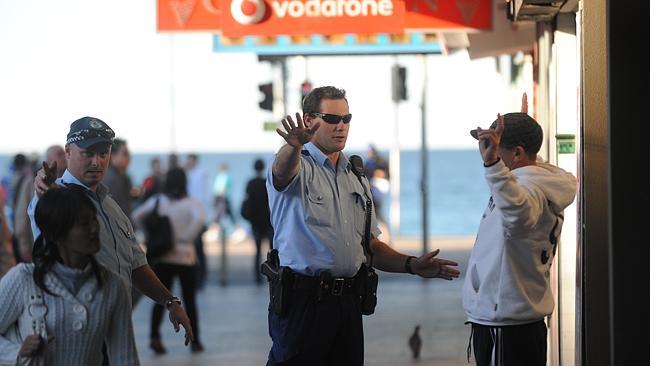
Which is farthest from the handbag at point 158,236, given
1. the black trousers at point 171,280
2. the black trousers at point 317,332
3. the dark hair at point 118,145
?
the black trousers at point 317,332

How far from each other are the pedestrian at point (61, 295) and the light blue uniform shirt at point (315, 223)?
1.60m

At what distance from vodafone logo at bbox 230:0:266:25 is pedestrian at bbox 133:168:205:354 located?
2771 millimetres

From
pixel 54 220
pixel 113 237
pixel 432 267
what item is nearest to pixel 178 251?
pixel 432 267

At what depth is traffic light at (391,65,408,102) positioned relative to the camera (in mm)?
22703

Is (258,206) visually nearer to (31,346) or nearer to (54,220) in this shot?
(54,220)

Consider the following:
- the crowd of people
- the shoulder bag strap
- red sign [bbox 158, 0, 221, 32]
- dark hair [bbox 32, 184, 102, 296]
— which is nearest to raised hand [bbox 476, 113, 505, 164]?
the crowd of people

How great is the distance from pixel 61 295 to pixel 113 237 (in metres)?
1.27

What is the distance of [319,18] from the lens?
10.3 metres

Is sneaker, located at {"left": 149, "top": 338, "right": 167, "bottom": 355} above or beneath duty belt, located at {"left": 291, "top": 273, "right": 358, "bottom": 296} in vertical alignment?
beneath

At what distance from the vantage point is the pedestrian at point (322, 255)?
6.31 meters

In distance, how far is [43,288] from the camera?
462 cm

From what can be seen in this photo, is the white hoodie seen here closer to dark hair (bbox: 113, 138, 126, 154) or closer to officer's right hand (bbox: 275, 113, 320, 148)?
officer's right hand (bbox: 275, 113, 320, 148)

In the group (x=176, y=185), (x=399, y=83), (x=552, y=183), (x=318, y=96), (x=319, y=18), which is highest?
(x=399, y=83)

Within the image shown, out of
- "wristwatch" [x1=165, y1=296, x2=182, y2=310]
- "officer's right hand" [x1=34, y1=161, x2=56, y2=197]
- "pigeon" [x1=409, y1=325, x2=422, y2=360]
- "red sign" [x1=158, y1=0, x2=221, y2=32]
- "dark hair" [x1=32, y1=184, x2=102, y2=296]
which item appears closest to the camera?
"dark hair" [x1=32, y1=184, x2=102, y2=296]
